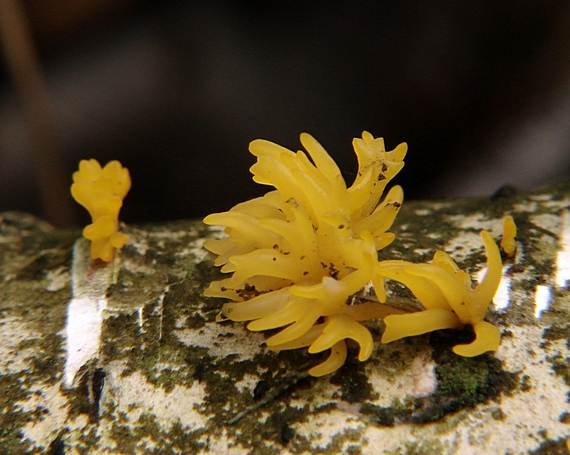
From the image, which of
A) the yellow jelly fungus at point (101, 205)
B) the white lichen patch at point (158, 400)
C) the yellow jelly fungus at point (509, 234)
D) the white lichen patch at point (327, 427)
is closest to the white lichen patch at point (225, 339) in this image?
the white lichen patch at point (158, 400)

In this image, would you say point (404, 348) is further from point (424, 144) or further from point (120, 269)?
point (424, 144)

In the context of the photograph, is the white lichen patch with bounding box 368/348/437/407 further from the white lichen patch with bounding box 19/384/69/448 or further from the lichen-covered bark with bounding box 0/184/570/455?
the white lichen patch with bounding box 19/384/69/448

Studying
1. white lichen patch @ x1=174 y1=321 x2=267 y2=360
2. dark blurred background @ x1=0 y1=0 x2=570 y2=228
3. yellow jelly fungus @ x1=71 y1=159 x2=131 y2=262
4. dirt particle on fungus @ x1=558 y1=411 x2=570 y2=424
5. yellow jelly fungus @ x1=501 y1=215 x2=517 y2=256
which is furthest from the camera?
dark blurred background @ x1=0 y1=0 x2=570 y2=228

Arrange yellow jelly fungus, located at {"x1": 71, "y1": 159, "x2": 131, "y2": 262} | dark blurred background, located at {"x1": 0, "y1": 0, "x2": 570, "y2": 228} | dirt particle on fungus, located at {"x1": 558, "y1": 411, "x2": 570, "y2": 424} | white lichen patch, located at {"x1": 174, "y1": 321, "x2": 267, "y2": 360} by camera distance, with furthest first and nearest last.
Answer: dark blurred background, located at {"x1": 0, "y1": 0, "x2": 570, "y2": 228} → yellow jelly fungus, located at {"x1": 71, "y1": 159, "x2": 131, "y2": 262} → white lichen patch, located at {"x1": 174, "y1": 321, "x2": 267, "y2": 360} → dirt particle on fungus, located at {"x1": 558, "y1": 411, "x2": 570, "y2": 424}

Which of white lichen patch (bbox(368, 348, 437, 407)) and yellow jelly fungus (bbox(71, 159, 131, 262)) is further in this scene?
yellow jelly fungus (bbox(71, 159, 131, 262))

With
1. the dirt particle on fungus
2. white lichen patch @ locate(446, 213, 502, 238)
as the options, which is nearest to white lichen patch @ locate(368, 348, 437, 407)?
the dirt particle on fungus

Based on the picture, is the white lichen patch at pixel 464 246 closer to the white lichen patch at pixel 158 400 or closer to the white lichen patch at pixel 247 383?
the white lichen patch at pixel 247 383

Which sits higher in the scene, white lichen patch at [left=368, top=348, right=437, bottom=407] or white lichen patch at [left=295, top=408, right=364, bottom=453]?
white lichen patch at [left=368, top=348, right=437, bottom=407]

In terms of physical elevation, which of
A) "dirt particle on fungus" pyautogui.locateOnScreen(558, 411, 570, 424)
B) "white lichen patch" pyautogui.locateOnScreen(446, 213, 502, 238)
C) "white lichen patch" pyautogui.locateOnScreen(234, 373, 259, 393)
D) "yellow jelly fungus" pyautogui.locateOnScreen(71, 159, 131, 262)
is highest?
"yellow jelly fungus" pyautogui.locateOnScreen(71, 159, 131, 262)

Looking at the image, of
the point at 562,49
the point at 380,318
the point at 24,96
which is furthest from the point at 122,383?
the point at 562,49
